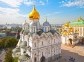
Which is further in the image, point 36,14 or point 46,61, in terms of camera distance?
point 36,14

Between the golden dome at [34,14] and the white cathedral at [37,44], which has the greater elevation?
the golden dome at [34,14]

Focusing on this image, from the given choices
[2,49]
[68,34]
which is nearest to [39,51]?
[2,49]

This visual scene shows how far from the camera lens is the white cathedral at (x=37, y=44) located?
18609 mm

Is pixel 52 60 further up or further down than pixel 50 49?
further down

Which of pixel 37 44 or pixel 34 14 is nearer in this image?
pixel 37 44

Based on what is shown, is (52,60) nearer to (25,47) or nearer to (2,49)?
(25,47)

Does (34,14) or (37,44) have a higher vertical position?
(34,14)

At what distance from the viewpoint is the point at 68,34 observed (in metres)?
33.7

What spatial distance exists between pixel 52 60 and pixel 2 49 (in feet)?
44.0

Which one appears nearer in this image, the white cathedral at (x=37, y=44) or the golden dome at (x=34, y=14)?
the white cathedral at (x=37, y=44)

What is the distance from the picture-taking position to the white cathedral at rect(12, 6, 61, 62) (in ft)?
61.1

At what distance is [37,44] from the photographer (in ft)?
62.6

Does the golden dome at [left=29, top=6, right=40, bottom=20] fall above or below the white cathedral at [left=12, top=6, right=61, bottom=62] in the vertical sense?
above

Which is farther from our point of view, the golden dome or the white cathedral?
the golden dome
